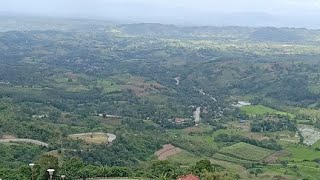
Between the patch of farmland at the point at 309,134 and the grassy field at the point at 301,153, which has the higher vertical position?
the grassy field at the point at 301,153

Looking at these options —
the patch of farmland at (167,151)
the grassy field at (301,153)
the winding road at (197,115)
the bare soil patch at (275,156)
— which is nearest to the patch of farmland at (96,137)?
the patch of farmland at (167,151)

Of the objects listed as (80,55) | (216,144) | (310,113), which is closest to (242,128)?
(216,144)

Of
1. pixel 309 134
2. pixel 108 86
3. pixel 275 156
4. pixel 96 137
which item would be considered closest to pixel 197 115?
pixel 309 134

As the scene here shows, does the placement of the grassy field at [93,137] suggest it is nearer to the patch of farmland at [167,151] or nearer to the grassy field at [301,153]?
the patch of farmland at [167,151]

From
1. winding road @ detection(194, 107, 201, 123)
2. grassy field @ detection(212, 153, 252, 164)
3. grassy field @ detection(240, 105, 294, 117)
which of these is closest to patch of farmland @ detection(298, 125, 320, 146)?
grassy field @ detection(240, 105, 294, 117)

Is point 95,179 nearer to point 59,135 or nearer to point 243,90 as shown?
point 59,135

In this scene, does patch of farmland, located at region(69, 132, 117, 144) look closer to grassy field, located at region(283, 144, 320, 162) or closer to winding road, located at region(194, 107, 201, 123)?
grassy field, located at region(283, 144, 320, 162)
